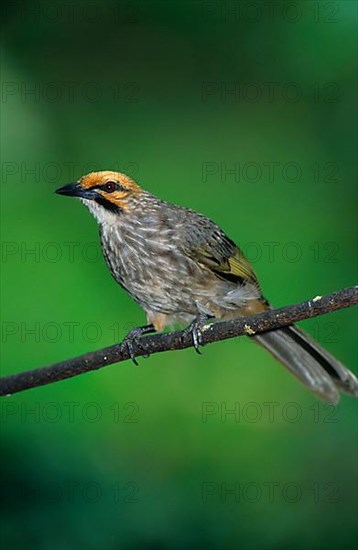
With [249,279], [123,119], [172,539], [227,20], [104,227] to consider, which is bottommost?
A: [172,539]

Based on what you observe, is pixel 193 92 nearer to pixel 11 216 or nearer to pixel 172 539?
pixel 11 216

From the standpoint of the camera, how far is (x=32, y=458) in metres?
3.24

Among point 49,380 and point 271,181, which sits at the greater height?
point 271,181

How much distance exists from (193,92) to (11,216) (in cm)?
101

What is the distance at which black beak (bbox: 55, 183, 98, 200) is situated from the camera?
3.12 metres

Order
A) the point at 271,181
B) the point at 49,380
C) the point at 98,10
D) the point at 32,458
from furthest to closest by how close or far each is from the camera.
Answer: the point at 98,10, the point at 271,181, the point at 32,458, the point at 49,380

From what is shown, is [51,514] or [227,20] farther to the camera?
[227,20]

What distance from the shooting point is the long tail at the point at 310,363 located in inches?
129

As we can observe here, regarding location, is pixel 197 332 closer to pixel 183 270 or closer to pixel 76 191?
pixel 183 270

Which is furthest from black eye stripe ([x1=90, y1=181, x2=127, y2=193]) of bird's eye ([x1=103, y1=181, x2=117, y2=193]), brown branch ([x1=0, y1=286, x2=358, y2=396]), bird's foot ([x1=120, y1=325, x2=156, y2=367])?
brown branch ([x1=0, y1=286, x2=358, y2=396])

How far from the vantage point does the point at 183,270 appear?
336 cm

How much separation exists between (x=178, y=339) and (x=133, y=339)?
0.51 m

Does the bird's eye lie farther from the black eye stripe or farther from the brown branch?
the brown branch

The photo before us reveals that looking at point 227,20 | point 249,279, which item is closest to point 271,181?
point 249,279
